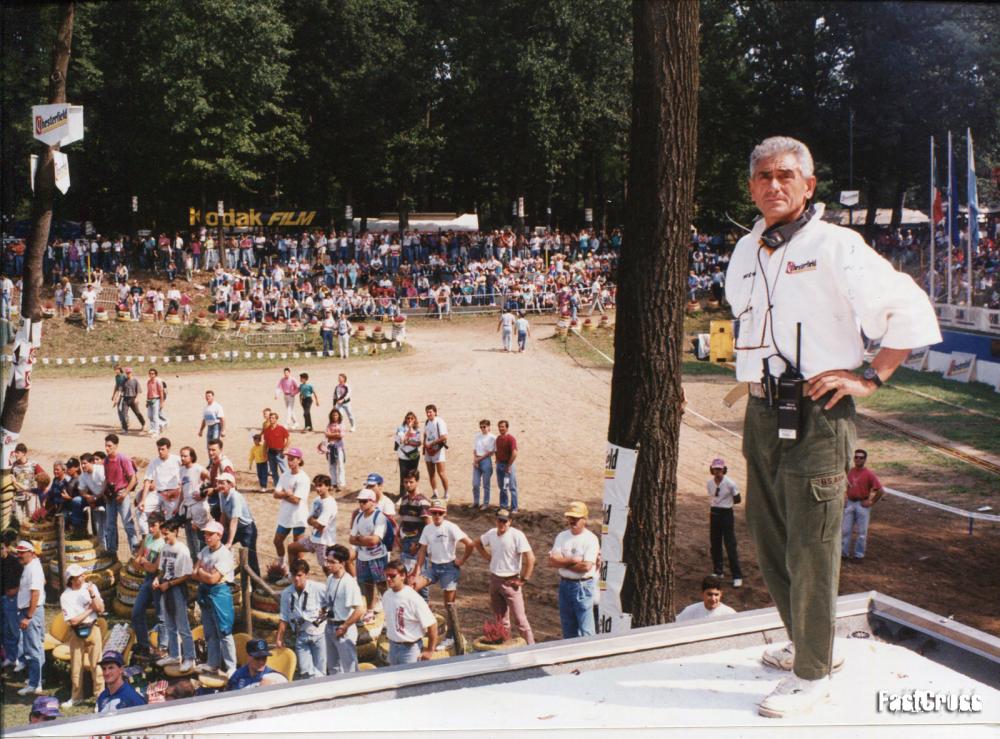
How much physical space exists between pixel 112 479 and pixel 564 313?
2203 cm

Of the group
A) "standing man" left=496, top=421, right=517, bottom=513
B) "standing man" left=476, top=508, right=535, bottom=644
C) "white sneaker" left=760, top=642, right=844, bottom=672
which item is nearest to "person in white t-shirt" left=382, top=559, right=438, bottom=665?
"standing man" left=476, top=508, right=535, bottom=644

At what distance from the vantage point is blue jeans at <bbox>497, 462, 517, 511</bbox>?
1627cm

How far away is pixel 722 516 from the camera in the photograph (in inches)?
520

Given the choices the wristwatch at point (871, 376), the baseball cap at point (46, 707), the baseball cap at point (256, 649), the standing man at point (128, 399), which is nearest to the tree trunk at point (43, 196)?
the baseball cap at point (46, 707)

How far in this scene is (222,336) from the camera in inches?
1196

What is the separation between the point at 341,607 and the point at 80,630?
9.99 feet

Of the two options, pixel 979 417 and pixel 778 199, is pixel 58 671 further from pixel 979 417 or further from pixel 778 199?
pixel 979 417

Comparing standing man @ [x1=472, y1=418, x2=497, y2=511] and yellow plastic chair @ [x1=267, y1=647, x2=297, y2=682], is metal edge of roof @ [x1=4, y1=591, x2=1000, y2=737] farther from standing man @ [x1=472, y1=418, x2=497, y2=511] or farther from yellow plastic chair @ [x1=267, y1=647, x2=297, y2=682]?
standing man @ [x1=472, y1=418, x2=497, y2=511]

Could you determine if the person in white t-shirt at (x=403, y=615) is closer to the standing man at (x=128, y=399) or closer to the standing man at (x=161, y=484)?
the standing man at (x=161, y=484)

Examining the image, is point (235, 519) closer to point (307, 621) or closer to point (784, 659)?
point (307, 621)

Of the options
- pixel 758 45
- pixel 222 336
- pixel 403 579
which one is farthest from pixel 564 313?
pixel 403 579

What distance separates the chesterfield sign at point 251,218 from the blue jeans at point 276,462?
7.40 m

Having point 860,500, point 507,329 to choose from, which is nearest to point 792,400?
point 860,500

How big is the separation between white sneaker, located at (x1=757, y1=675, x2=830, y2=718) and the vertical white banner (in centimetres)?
243
